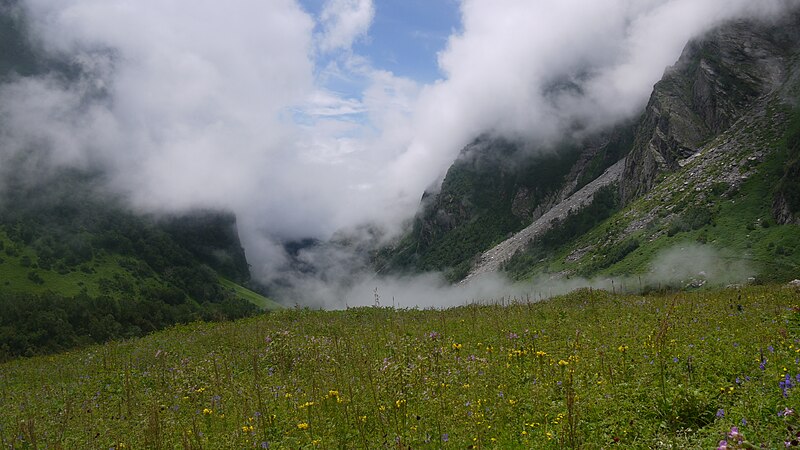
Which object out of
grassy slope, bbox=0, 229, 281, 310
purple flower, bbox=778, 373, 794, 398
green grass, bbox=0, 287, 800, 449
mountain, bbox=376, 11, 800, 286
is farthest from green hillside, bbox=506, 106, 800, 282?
grassy slope, bbox=0, 229, 281, 310

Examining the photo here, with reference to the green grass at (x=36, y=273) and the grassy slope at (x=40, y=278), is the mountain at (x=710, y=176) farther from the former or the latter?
the green grass at (x=36, y=273)

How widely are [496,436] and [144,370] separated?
433 inches

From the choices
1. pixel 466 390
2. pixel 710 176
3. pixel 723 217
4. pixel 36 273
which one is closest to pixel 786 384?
pixel 466 390

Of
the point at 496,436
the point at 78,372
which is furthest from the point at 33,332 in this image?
the point at 496,436

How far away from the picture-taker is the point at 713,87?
112938 millimetres

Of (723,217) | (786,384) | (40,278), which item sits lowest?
(786,384)

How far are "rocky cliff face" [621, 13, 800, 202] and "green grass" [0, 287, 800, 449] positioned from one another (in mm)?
119154

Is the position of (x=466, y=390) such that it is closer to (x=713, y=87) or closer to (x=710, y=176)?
(x=710, y=176)

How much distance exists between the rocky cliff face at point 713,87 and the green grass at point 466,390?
119154 millimetres

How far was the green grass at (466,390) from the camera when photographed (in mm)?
5836

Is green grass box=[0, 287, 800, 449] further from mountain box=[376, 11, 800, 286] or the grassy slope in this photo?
the grassy slope

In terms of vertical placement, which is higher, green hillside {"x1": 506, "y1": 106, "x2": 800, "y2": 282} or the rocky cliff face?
the rocky cliff face

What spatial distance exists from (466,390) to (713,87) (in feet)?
Answer: 446

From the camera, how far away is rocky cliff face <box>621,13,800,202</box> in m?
108
